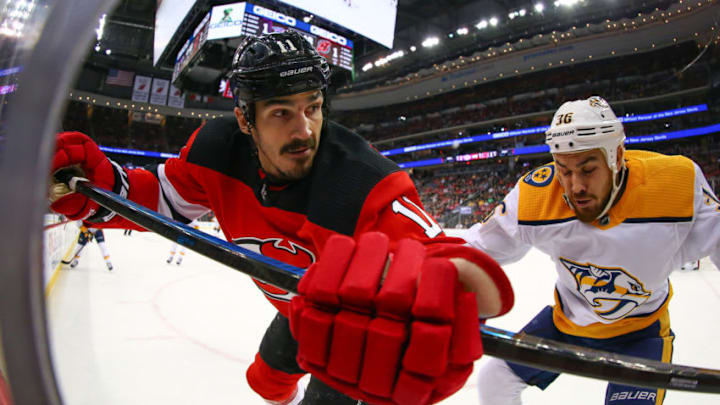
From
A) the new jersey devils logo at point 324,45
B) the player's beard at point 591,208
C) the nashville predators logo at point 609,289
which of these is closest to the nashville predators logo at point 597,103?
the player's beard at point 591,208

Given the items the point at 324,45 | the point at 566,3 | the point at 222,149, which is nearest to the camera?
the point at 222,149

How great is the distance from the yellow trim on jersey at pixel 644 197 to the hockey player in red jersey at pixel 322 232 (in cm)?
85

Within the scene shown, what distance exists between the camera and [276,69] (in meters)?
1.20

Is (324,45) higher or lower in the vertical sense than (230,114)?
higher

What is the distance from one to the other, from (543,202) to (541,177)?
0.55 ft

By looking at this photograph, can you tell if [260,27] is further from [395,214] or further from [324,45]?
[395,214]

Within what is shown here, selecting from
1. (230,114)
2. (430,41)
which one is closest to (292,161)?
(230,114)

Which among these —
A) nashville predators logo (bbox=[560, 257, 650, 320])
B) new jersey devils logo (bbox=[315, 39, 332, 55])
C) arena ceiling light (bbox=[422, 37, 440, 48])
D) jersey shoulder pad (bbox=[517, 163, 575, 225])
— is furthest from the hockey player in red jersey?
arena ceiling light (bbox=[422, 37, 440, 48])

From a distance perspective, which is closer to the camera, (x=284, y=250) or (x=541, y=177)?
(x=284, y=250)

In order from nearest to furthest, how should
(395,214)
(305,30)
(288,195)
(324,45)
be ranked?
(395,214) < (288,195) < (305,30) < (324,45)

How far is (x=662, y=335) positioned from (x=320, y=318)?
1.70 metres

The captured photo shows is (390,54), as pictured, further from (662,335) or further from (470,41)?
(662,335)

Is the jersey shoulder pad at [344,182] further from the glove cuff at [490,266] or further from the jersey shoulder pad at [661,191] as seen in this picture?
the jersey shoulder pad at [661,191]

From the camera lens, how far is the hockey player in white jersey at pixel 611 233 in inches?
59.6
